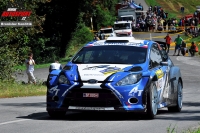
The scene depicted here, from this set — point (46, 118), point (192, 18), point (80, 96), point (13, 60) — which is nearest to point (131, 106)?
point (80, 96)

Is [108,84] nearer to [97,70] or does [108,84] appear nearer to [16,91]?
[97,70]

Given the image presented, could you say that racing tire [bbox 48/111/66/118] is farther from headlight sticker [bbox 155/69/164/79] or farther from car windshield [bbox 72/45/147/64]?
headlight sticker [bbox 155/69/164/79]

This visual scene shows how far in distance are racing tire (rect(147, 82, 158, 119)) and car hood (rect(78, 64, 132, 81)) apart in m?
0.67

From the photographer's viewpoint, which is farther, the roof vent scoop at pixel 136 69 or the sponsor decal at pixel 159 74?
the sponsor decal at pixel 159 74

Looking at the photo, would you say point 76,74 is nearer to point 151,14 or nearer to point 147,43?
point 147,43

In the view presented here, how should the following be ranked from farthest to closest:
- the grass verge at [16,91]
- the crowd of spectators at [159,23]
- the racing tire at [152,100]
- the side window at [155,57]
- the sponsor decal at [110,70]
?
1. the crowd of spectators at [159,23]
2. the grass verge at [16,91]
3. the side window at [155,57]
4. the racing tire at [152,100]
5. the sponsor decal at [110,70]

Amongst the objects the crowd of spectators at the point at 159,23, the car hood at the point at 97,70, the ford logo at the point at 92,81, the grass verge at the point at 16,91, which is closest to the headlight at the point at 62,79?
the car hood at the point at 97,70

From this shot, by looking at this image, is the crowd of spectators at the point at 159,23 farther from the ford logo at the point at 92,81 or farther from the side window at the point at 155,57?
the ford logo at the point at 92,81

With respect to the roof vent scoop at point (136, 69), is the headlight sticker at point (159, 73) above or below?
below

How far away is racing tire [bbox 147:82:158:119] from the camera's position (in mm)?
11922

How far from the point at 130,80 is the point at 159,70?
55.6 inches

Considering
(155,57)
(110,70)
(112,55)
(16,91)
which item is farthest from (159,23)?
(110,70)

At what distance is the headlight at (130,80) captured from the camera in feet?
38.2

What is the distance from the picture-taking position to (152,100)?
12.1 meters
